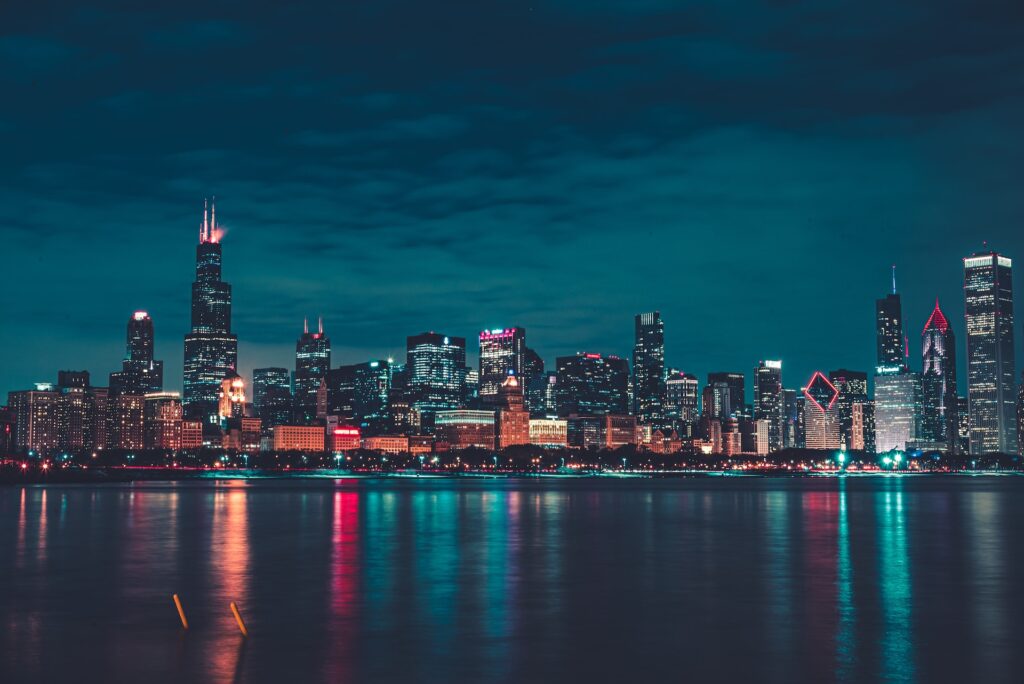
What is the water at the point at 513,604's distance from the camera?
81.7ft

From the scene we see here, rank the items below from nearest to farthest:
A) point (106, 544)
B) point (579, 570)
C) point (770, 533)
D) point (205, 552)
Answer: point (579, 570) < point (205, 552) < point (106, 544) < point (770, 533)

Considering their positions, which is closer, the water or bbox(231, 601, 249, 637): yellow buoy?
the water

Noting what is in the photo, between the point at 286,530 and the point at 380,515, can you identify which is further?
the point at 380,515

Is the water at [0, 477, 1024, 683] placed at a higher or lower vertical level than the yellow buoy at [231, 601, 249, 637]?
lower

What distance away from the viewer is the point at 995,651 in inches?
1060

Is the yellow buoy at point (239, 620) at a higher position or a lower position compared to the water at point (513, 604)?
higher

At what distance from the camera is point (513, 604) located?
35.6 m

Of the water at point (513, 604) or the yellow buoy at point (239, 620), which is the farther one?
the yellow buoy at point (239, 620)

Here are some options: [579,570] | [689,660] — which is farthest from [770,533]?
[689,660]

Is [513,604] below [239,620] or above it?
below

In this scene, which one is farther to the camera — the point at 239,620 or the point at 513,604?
the point at 513,604

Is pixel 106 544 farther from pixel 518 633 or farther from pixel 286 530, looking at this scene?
pixel 518 633

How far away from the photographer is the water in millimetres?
24906

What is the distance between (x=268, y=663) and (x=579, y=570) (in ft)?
75.8
